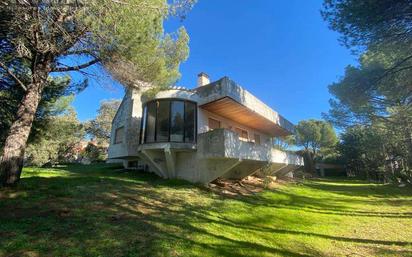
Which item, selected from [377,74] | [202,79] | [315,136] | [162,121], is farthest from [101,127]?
[315,136]

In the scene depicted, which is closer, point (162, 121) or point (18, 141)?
point (18, 141)

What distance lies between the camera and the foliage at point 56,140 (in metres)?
14.5

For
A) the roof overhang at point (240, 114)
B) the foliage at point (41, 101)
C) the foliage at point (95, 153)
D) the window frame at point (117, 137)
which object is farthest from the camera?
the foliage at point (95, 153)

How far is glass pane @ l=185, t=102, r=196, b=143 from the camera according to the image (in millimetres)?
12343

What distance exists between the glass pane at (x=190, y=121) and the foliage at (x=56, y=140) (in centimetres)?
732

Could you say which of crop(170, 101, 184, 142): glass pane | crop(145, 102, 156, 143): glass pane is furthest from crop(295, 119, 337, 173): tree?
crop(145, 102, 156, 143): glass pane

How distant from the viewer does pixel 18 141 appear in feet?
24.8

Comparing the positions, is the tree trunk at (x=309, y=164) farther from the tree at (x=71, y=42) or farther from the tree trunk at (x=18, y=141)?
the tree trunk at (x=18, y=141)

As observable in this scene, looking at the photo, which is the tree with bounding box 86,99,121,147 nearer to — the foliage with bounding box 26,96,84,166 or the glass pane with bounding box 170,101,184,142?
the foliage with bounding box 26,96,84,166

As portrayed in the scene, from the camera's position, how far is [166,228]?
604cm

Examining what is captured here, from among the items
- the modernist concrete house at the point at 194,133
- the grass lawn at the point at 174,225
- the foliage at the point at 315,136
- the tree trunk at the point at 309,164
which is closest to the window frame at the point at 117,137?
the modernist concrete house at the point at 194,133

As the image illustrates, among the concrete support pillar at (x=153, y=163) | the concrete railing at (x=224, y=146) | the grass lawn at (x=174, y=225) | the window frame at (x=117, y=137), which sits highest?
the window frame at (x=117, y=137)

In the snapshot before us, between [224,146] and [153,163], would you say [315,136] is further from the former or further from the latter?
[153,163]

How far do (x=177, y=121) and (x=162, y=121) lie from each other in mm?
762
